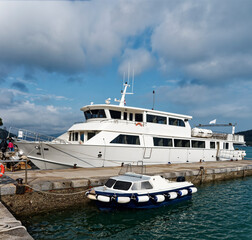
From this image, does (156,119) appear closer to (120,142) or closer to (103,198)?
(120,142)

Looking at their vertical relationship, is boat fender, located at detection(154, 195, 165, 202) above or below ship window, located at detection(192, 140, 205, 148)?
below

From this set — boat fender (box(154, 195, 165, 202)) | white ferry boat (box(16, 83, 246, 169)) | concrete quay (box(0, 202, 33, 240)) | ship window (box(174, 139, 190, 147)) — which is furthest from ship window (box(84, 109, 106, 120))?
concrete quay (box(0, 202, 33, 240))

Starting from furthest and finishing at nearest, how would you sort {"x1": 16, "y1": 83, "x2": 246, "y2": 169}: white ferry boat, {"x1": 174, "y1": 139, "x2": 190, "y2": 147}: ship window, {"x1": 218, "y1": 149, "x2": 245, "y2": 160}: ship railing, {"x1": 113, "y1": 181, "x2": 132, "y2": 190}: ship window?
{"x1": 218, "y1": 149, "x2": 245, "y2": 160}: ship railing, {"x1": 174, "y1": 139, "x2": 190, "y2": 147}: ship window, {"x1": 16, "y1": 83, "x2": 246, "y2": 169}: white ferry boat, {"x1": 113, "y1": 181, "x2": 132, "y2": 190}: ship window

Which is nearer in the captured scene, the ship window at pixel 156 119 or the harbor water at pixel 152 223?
the harbor water at pixel 152 223

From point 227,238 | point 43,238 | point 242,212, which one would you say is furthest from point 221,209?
point 43,238

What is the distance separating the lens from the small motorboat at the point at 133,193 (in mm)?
9953

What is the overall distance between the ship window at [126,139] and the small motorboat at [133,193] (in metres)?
5.72

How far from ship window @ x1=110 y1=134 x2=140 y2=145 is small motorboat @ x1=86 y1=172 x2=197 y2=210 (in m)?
5.72

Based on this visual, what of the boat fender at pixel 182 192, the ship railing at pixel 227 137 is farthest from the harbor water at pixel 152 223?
the ship railing at pixel 227 137

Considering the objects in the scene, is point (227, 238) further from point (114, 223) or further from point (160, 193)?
point (114, 223)

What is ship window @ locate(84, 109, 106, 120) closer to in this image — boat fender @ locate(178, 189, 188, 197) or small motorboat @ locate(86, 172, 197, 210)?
small motorboat @ locate(86, 172, 197, 210)

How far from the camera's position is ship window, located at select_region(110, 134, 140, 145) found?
56.1ft

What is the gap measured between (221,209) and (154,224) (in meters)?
4.25

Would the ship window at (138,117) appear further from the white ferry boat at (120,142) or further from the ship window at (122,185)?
the ship window at (122,185)
